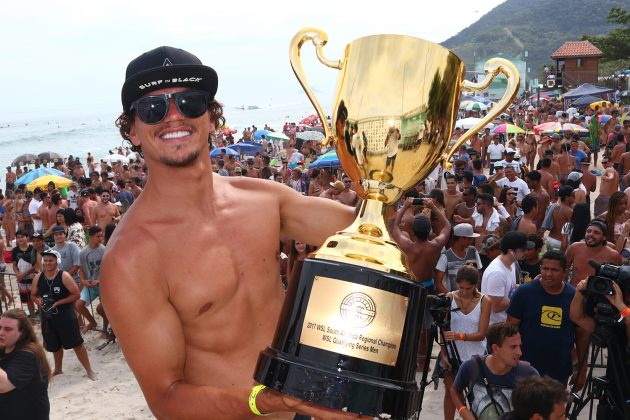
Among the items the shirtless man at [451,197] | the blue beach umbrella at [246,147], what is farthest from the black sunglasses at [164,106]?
the blue beach umbrella at [246,147]

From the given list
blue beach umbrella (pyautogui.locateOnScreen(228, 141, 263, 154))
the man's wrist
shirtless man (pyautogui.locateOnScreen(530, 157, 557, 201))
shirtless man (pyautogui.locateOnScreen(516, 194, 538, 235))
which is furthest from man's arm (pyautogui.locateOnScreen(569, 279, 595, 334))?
blue beach umbrella (pyautogui.locateOnScreen(228, 141, 263, 154))

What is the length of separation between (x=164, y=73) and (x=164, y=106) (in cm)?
10

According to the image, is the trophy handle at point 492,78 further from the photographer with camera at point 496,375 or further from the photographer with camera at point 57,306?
the photographer with camera at point 57,306

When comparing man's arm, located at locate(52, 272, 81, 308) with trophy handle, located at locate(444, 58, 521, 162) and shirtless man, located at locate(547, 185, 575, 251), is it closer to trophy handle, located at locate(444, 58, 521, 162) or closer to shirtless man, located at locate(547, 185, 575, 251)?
shirtless man, located at locate(547, 185, 575, 251)

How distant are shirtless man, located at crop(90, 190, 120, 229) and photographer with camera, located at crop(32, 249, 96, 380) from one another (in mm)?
3419

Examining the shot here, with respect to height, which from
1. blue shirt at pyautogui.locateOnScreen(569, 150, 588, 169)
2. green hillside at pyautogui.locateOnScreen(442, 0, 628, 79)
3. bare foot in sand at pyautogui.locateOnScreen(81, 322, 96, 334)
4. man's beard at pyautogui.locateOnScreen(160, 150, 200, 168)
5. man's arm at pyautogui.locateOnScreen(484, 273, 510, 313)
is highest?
green hillside at pyautogui.locateOnScreen(442, 0, 628, 79)

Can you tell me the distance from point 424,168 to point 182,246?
789 millimetres

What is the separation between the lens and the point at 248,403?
1850mm

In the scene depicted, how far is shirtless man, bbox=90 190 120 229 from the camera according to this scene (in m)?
10.9

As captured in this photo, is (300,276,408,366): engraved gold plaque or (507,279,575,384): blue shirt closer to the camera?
(300,276,408,366): engraved gold plaque

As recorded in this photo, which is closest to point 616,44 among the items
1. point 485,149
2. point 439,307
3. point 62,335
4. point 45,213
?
point 485,149

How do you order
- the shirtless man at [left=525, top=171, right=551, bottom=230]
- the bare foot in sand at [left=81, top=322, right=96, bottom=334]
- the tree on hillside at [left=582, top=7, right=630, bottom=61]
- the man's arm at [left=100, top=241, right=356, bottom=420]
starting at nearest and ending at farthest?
the man's arm at [left=100, top=241, right=356, bottom=420]
the bare foot in sand at [left=81, top=322, right=96, bottom=334]
the shirtless man at [left=525, top=171, right=551, bottom=230]
the tree on hillside at [left=582, top=7, right=630, bottom=61]

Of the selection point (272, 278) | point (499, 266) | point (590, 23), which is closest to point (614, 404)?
point (499, 266)

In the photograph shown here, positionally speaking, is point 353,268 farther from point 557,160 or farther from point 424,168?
point 557,160
